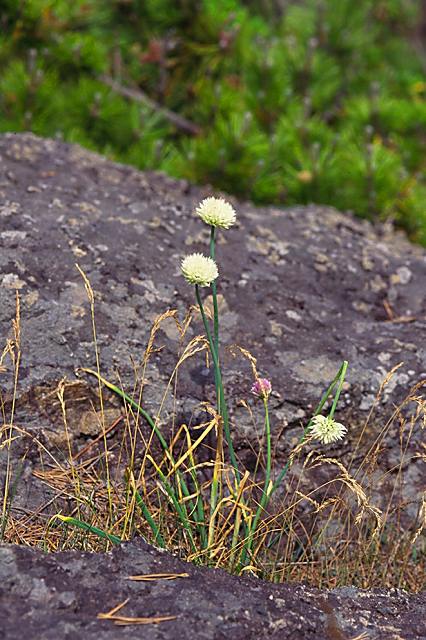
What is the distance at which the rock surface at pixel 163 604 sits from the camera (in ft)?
4.21

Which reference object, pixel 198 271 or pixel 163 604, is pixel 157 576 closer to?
pixel 163 604

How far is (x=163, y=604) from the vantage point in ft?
4.41

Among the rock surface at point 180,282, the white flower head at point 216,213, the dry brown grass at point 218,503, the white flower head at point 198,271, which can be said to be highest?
the white flower head at point 216,213

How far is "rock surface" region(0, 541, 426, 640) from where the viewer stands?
128cm

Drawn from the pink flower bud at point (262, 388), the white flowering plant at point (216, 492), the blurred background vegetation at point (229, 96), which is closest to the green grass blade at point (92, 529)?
the white flowering plant at point (216, 492)

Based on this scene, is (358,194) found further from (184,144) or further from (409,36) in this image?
(409,36)

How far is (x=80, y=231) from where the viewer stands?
7.23ft

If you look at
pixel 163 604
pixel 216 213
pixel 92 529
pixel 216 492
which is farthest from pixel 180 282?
pixel 163 604

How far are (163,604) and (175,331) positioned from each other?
2.79 ft

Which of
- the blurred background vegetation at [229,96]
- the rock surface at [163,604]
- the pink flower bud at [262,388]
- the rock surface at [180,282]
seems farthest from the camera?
the blurred background vegetation at [229,96]

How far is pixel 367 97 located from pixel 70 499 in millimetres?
3392

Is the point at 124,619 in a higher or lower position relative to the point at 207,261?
lower

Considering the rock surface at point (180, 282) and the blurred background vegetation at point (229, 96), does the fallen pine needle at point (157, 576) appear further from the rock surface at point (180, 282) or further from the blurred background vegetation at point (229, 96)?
the blurred background vegetation at point (229, 96)

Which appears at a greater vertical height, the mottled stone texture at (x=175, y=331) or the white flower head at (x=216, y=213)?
the white flower head at (x=216, y=213)
